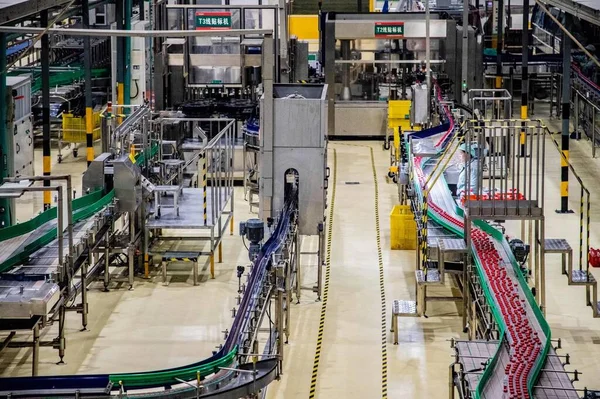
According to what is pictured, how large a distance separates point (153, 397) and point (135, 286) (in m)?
7.07

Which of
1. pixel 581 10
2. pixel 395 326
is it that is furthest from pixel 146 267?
pixel 581 10

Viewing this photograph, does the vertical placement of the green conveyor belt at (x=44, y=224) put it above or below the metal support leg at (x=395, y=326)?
above

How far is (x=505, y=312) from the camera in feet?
33.7

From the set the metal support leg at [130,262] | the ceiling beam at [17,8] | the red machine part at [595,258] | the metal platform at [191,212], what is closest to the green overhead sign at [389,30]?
the metal platform at [191,212]

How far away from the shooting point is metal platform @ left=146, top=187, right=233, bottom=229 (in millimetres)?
14914

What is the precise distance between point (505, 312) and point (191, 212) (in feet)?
19.9

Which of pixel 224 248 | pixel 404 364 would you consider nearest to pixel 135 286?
pixel 224 248

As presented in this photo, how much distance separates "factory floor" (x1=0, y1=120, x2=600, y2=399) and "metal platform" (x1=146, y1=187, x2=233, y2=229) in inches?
29.1

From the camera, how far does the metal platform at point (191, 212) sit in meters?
14.9

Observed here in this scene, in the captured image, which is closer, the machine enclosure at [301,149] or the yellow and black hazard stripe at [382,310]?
the yellow and black hazard stripe at [382,310]

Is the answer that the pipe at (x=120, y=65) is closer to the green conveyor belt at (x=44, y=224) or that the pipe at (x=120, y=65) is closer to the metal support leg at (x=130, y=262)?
the metal support leg at (x=130, y=262)

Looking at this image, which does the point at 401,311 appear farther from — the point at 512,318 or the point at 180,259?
the point at 180,259

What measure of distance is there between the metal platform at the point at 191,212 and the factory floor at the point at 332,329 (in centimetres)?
74

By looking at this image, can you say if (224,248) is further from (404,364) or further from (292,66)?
(292,66)
